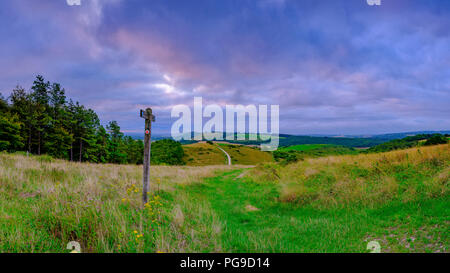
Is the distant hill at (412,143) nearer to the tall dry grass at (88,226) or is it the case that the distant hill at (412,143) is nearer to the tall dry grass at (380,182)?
the tall dry grass at (380,182)

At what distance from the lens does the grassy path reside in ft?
14.8

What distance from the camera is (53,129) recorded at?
3375cm

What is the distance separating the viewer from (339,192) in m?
8.55

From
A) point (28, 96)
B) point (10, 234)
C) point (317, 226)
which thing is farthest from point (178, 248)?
point (28, 96)

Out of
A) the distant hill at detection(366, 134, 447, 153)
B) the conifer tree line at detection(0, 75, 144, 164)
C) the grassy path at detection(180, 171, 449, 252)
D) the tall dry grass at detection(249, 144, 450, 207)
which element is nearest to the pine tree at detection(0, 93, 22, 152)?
the conifer tree line at detection(0, 75, 144, 164)

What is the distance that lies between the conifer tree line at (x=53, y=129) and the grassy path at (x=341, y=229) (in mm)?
36969

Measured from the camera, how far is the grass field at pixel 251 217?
423 cm

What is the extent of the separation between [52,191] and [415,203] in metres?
12.1

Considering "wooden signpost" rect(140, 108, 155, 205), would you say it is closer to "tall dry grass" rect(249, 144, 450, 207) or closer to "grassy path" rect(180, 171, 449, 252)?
"grassy path" rect(180, 171, 449, 252)

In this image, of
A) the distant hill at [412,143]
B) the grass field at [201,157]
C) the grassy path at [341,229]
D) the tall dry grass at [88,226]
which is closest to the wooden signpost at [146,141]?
the tall dry grass at [88,226]

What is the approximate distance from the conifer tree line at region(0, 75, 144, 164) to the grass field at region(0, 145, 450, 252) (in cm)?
2961

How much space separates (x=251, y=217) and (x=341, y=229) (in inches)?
124

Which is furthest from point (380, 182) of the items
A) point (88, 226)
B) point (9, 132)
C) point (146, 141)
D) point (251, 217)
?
point (9, 132)
